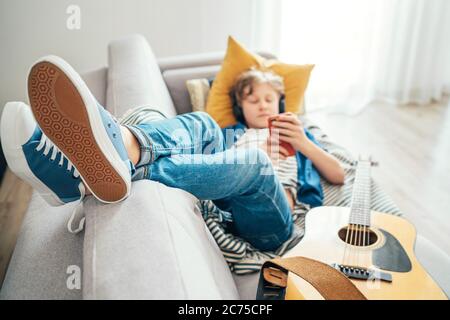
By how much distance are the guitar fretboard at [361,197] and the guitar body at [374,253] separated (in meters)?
0.03

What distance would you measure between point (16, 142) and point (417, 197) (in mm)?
1835

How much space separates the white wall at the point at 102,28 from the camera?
2320 mm

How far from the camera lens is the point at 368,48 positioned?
278 cm

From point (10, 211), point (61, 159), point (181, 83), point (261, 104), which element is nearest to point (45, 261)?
point (61, 159)

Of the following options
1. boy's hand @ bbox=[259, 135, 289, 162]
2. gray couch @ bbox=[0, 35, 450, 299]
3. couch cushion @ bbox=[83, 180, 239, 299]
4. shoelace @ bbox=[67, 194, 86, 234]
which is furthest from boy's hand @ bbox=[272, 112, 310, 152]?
shoelace @ bbox=[67, 194, 86, 234]

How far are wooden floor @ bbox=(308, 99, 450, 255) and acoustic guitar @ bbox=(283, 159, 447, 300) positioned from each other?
72 cm

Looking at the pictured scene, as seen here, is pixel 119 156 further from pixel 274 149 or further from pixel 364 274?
pixel 274 149

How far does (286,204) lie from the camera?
1.21m

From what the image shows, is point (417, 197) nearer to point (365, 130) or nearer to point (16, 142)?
point (365, 130)

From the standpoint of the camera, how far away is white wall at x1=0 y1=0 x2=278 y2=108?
7.61ft

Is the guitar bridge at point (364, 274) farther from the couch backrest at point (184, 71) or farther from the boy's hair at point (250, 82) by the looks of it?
the couch backrest at point (184, 71)

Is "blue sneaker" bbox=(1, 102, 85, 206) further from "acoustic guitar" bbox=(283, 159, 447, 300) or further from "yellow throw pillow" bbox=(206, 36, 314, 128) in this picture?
"yellow throw pillow" bbox=(206, 36, 314, 128)

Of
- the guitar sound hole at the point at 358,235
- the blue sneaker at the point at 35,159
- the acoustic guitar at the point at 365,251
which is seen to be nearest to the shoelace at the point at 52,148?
the blue sneaker at the point at 35,159
